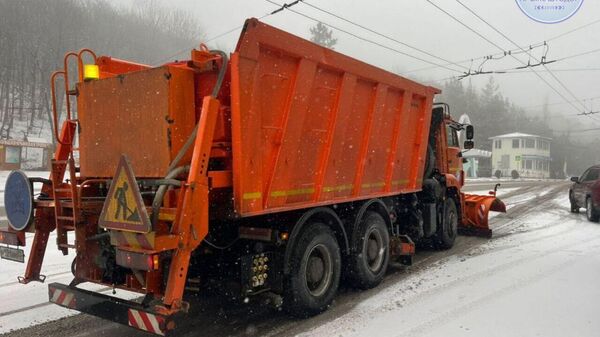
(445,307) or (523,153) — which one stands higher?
(523,153)

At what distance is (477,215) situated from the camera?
10.6 meters

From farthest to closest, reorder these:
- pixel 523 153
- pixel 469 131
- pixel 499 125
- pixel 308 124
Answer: pixel 499 125 → pixel 523 153 → pixel 469 131 → pixel 308 124

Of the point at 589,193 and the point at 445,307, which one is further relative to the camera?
the point at 589,193

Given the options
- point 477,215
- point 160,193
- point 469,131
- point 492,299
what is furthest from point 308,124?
point 477,215

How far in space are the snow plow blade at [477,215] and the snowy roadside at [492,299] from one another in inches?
60.5

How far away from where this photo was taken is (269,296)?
4934 mm

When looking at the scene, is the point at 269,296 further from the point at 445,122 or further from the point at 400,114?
the point at 445,122

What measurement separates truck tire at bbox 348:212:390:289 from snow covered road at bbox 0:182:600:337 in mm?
175

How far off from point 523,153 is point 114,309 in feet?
266

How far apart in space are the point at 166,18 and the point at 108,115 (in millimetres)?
44675

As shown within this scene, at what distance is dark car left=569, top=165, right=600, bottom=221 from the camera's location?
519 inches

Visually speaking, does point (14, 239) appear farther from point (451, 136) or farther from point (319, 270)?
point (451, 136)

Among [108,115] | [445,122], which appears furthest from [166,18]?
[108,115]

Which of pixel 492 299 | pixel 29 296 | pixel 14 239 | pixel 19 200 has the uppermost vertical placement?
pixel 19 200
